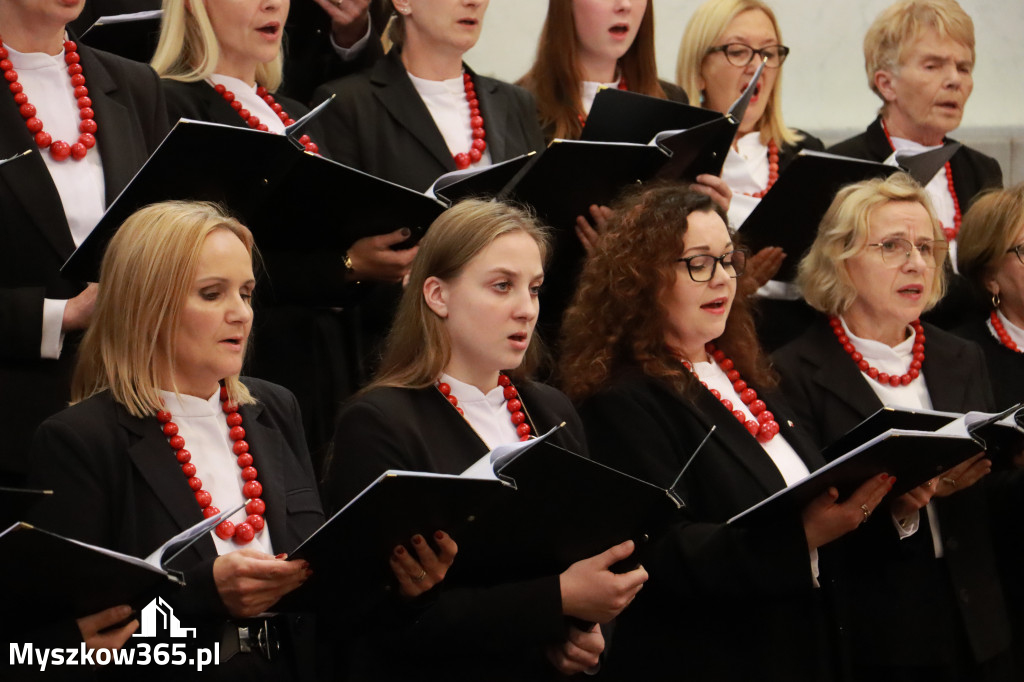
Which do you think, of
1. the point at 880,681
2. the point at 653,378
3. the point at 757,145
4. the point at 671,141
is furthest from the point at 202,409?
the point at 757,145

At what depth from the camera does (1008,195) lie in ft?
13.9

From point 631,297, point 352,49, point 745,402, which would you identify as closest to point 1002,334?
point 745,402

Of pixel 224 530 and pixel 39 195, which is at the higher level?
pixel 39 195

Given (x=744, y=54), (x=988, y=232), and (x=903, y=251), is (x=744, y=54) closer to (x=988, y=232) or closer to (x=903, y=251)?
(x=988, y=232)

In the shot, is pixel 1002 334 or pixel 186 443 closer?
pixel 186 443

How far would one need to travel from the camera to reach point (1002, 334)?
417 centimetres

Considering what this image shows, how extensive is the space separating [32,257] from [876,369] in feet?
7.00

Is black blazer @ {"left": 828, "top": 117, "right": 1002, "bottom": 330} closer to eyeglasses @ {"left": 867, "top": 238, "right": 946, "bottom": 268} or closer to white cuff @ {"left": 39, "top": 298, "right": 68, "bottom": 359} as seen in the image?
eyeglasses @ {"left": 867, "top": 238, "right": 946, "bottom": 268}

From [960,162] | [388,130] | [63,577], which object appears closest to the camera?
[63,577]

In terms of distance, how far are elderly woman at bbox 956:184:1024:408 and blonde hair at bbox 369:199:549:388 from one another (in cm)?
174

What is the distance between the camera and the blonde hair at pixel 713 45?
4.66 metres

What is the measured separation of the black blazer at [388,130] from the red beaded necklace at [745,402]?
0.83m

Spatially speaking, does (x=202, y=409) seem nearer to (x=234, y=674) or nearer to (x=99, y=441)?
(x=99, y=441)

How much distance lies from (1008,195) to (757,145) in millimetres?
810
